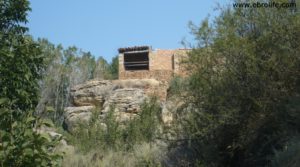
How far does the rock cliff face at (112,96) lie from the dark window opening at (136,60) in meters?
3.25

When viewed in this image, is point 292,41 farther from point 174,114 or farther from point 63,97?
point 63,97

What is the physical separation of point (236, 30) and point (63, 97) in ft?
78.1

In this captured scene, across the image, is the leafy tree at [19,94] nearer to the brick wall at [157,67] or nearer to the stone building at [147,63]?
the stone building at [147,63]

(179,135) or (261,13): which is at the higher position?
(261,13)

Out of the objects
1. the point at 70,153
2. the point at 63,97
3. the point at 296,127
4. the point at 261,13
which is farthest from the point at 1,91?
the point at 63,97

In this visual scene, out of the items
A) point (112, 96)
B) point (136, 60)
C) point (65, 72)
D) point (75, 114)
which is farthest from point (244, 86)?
point (65, 72)

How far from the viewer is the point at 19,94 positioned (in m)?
5.50

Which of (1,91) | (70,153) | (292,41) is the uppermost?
(292,41)

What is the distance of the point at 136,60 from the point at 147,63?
0.83 m

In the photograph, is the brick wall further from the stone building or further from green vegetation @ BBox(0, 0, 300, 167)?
green vegetation @ BBox(0, 0, 300, 167)

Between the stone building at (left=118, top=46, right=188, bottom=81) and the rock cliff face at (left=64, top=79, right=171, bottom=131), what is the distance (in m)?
0.83

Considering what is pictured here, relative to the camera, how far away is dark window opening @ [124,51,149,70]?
2514 cm

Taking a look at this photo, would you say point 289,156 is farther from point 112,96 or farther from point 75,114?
point 75,114

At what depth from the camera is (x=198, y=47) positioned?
35.1ft
